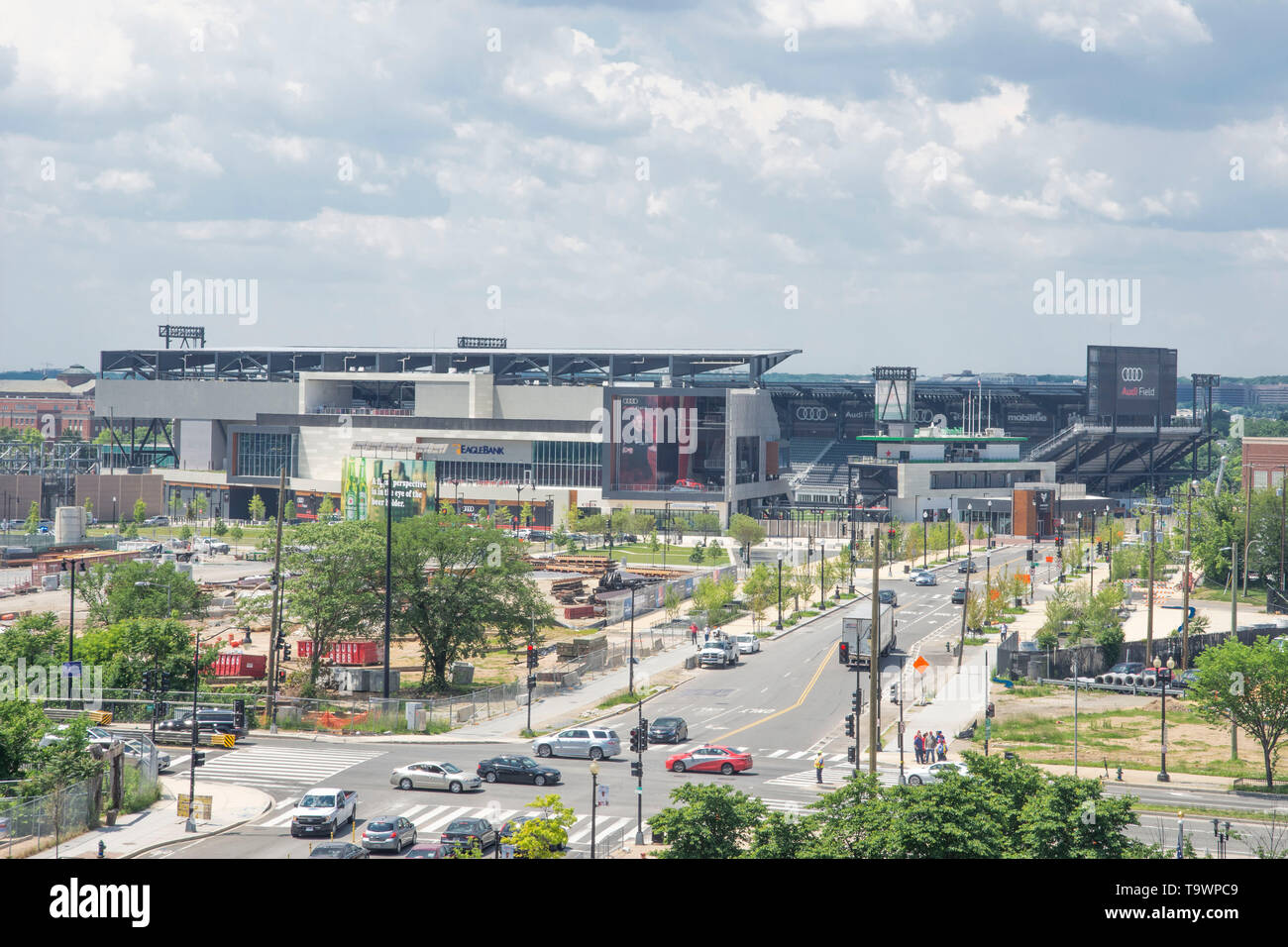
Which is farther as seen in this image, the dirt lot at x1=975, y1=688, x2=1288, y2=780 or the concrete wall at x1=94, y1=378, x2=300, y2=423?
the concrete wall at x1=94, y1=378, x2=300, y2=423

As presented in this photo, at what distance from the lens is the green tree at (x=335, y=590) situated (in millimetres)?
57250

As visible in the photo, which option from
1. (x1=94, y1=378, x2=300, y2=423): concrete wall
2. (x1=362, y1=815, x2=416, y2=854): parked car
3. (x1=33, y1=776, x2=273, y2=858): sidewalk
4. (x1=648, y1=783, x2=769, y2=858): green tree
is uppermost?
(x1=94, y1=378, x2=300, y2=423): concrete wall

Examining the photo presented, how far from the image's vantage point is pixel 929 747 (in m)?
46.2

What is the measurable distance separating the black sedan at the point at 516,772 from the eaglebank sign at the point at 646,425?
96.5 metres

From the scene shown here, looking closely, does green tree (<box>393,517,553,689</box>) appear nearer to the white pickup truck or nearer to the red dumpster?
the red dumpster

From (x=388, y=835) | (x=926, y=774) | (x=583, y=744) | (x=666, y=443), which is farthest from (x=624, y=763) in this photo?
(x=666, y=443)

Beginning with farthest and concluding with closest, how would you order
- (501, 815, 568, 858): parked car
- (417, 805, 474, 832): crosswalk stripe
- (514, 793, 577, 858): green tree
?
1. (417, 805, 474, 832): crosswalk stripe
2. (501, 815, 568, 858): parked car
3. (514, 793, 577, 858): green tree

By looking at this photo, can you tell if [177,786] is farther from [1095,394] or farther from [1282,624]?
[1095,394]


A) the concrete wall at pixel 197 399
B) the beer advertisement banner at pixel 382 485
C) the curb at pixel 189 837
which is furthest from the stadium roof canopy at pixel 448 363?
the curb at pixel 189 837

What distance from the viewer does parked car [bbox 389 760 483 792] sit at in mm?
40000

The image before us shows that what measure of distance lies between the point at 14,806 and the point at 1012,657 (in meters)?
47.1

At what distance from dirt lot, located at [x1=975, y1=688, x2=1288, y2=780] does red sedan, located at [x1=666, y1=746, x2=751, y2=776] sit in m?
10.5
